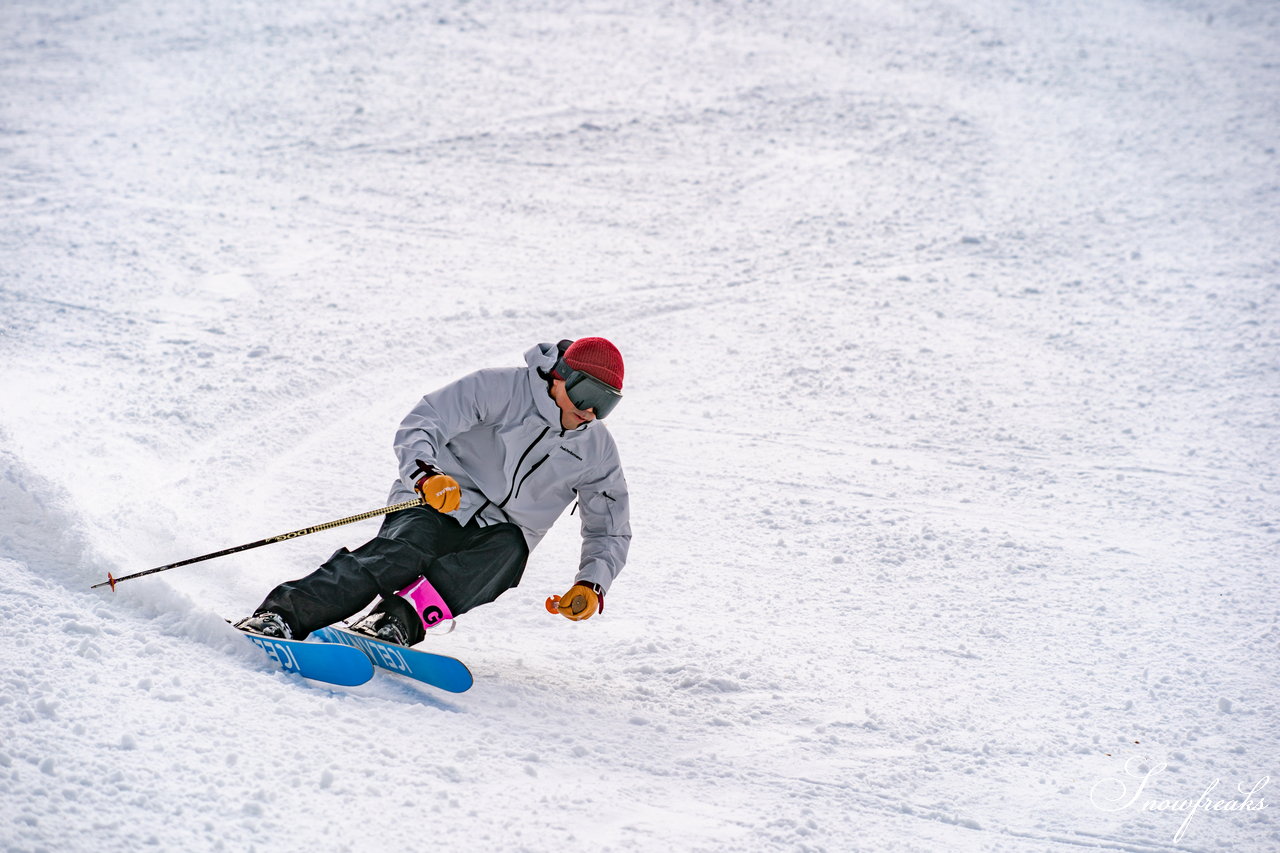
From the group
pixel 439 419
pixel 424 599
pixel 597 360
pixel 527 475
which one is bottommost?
pixel 424 599

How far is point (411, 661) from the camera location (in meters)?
3.74

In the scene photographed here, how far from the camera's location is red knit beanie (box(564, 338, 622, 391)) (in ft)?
12.9

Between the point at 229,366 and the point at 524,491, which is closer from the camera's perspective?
the point at 524,491

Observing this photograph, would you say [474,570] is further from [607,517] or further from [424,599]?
[607,517]

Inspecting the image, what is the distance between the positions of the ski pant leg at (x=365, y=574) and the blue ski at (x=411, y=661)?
0.12 meters

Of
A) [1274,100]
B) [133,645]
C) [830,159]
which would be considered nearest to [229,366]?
[133,645]

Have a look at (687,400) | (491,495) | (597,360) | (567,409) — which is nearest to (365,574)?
(491,495)

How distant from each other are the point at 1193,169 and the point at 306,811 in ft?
34.9

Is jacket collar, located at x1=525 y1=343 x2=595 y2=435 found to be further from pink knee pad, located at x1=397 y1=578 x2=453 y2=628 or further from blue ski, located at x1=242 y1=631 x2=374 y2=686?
blue ski, located at x1=242 y1=631 x2=374 y2=686

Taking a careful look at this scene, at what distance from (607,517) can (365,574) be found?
100 centimetres

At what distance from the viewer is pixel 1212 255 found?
906 centimetres

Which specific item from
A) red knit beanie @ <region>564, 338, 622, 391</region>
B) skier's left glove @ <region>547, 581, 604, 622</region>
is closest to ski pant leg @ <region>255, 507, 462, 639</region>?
skier's left glove @ <region>547, 581, 604, 622</region>

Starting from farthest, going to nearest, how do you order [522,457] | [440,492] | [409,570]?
1. [522,457]
2. [409,570]
3. [440,492]

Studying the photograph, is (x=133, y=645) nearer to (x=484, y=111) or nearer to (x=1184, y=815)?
(x=1184, y=815)
